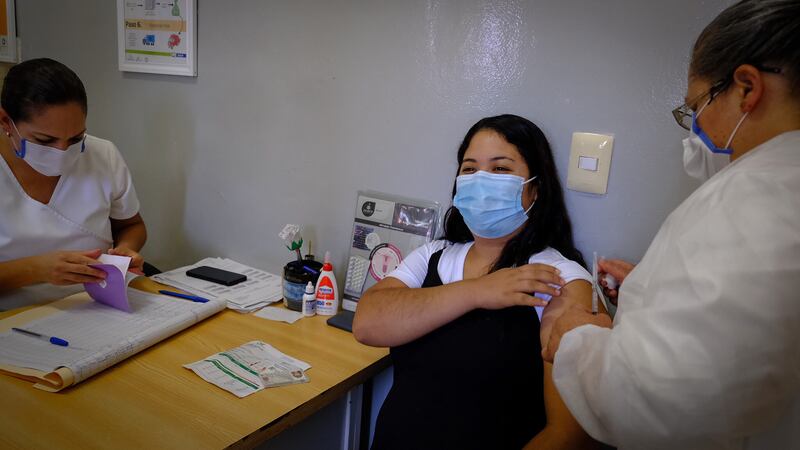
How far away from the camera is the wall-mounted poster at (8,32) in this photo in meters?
2.71

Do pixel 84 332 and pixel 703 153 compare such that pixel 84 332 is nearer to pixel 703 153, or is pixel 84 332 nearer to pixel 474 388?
pixel 474 388

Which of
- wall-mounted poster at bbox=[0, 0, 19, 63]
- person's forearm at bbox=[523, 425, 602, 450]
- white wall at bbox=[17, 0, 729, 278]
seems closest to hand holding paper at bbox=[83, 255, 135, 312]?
white wall at bbox=[17, 0, 729, 278]

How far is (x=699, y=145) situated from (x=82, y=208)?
1.84 meters

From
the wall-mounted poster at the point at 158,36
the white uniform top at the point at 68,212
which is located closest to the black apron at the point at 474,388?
the white uniform top at the point at 68,212

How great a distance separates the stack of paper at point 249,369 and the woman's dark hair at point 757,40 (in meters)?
1.11

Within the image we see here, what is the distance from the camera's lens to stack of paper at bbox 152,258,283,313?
176cm

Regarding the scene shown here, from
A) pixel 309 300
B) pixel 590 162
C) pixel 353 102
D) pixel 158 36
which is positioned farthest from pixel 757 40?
pixel 158 36

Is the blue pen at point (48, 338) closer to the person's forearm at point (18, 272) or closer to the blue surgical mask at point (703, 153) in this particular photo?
the person's forearm at point (18, 272)

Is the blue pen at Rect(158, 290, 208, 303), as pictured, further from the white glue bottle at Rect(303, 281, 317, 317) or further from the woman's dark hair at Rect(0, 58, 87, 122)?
the woman's dark hair at Rect(0, 58, 87, 122)

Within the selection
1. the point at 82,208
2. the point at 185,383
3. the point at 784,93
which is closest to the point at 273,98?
the point at 82,208

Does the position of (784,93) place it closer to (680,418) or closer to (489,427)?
(680,418)

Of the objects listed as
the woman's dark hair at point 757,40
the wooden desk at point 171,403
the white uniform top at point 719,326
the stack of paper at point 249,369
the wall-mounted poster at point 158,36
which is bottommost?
the wooden desk at point 171,403

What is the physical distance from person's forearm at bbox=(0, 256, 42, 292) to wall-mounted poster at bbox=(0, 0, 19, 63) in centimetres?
177

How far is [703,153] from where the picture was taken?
3.20ft
